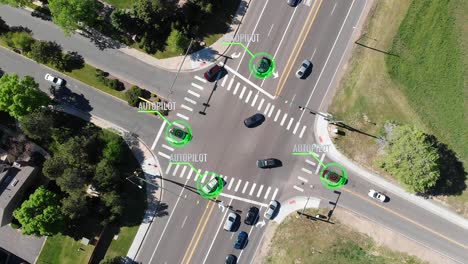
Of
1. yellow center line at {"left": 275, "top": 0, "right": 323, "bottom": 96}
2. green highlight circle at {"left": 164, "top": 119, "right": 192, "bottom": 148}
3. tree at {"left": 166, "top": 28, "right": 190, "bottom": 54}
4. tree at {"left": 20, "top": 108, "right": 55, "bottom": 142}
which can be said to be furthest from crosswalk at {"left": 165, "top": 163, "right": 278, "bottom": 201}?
tree at {"left": 20, "top": 108, "right": 55, "bottom": 142}

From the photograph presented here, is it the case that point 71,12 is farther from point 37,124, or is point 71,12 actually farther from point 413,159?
point 413,159

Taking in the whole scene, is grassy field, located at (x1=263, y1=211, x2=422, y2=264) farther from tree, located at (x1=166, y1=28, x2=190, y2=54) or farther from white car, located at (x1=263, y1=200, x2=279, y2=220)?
tree, located at (x1=166, y1=28, x2=190, y2=54)

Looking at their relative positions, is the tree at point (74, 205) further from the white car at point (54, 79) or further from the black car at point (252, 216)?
the black car at point (252, 216)

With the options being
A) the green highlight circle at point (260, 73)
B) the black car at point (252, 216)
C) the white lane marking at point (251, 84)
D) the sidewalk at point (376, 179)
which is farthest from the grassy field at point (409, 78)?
the black car at point (252, 216)

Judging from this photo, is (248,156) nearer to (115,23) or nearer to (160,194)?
(160,194)

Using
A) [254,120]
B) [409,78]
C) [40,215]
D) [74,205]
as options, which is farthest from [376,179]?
[40,215]

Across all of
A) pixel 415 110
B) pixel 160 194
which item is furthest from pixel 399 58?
pixel 160 194
